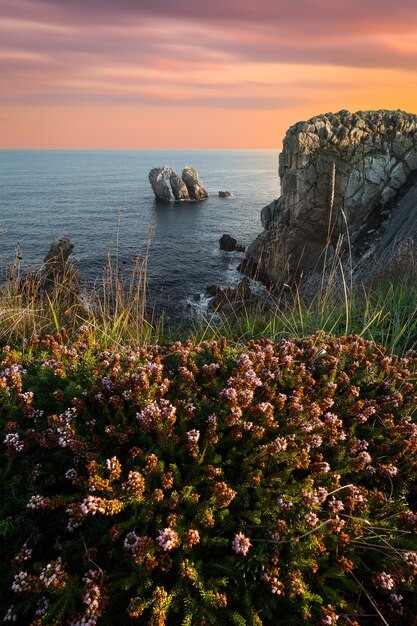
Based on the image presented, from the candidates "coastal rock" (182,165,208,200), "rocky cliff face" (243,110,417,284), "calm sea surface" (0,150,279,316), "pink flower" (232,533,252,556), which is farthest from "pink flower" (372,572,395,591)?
"coastal rock" (182,165,208,200)

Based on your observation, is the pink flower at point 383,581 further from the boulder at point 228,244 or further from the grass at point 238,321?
the boulder at point 228,244

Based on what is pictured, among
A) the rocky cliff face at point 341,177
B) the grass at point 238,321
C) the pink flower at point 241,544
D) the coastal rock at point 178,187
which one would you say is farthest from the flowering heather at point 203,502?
the coastal rock at point 178,187

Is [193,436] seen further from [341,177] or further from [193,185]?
[193,185]

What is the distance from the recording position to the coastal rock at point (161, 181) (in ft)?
341

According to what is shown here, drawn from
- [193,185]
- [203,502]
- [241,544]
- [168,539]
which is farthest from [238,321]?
[193,185]

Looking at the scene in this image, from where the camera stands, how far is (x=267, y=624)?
7.11 ft

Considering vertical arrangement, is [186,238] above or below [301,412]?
below

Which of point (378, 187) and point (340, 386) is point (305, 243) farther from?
point (340, 386)

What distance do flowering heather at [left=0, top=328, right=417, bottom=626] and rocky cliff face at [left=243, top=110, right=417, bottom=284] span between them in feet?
116

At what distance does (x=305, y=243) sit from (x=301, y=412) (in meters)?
39.7

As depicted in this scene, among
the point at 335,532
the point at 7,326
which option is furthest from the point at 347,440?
the point at 7,326

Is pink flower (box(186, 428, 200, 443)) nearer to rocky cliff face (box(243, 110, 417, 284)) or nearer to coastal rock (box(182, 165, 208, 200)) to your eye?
rocky cliff face (box(243, 110, 417, 284))

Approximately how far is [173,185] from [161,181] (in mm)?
3661

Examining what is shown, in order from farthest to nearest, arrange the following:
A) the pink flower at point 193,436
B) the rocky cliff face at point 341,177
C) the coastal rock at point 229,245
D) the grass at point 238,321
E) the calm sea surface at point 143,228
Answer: the coastal rock at point 229,245
the calm sea surface at point 143,228
the rocky cliff face at point 341,177
the grass at point 238,321
the pink flower at point 193,436
